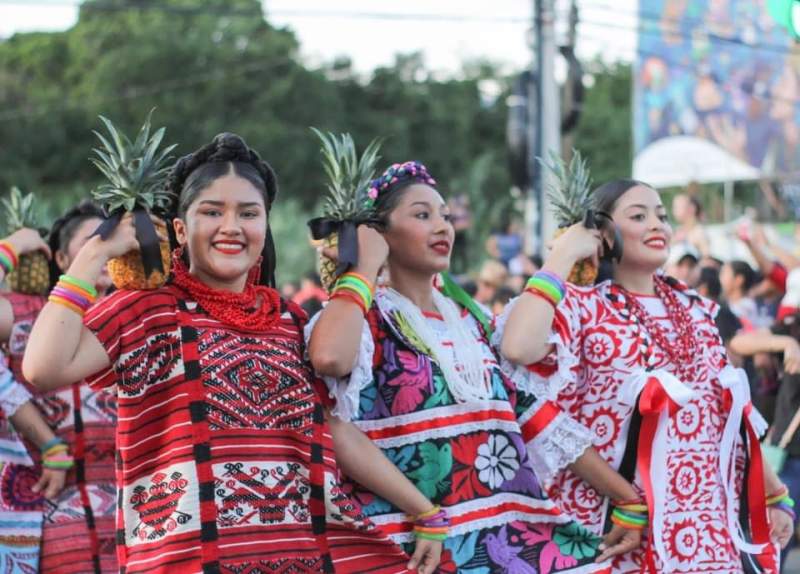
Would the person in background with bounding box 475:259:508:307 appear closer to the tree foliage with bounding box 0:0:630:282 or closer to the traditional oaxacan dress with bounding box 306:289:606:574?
the traditional oaxacan dress with bounding box 306:289:606:574

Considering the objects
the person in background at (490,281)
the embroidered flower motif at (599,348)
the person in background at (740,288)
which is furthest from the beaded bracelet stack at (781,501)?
the person in background at (490,281)

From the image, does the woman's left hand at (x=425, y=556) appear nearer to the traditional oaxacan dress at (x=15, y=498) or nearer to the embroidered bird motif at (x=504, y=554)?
the embroidered bird motif at (x=504, y=554)

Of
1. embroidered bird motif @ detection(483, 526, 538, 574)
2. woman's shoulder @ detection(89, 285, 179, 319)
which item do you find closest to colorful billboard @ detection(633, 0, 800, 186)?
embroidered bird motif @ detection(483, 526, 538, 574)

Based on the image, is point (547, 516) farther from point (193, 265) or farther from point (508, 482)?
point (193, 265)

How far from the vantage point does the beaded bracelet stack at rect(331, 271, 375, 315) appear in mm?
3777

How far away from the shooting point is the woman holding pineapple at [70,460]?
16.3 feet

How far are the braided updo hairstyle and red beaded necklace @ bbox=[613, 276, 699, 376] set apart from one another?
1.62 m

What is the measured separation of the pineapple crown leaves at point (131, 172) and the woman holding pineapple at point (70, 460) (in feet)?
4.31

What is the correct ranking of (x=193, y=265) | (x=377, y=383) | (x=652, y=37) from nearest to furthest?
(x=193, y=265) < (x=377, y=383) < (x=652, y=37)

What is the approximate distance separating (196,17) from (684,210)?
102 feet

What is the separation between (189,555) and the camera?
331 cm

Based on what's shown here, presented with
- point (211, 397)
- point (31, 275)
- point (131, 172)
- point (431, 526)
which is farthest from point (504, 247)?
point (211, 397)

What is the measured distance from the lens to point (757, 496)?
4852 millimetres

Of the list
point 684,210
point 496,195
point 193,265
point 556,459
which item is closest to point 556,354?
point 556,459
